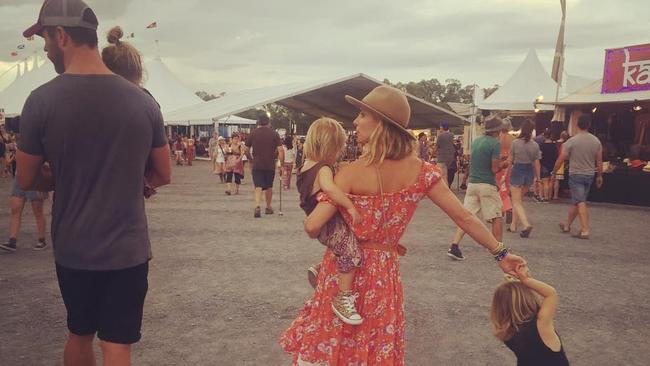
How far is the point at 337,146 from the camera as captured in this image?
122 inches

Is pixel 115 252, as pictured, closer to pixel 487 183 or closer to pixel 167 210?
pixel 487 183

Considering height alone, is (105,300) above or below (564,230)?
above

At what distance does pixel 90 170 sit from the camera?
78.7 inches

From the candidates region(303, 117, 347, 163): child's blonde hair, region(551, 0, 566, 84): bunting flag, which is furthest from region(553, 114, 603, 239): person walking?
region(551, 0, 566, 84): bunting flag

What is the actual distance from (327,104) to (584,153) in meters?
15.7

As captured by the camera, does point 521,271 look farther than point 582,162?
No

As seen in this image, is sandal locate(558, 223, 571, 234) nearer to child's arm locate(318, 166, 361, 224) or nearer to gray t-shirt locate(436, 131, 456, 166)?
gray t-shirt locate(436, 131, 456, 166)

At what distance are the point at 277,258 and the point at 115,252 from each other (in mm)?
4405

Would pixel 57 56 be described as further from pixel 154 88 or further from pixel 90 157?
pixel 154 88

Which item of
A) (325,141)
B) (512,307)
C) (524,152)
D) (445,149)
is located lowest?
(512,307)

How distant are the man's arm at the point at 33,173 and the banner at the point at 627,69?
14726 millimetres

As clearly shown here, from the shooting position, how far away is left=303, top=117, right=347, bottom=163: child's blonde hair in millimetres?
3067

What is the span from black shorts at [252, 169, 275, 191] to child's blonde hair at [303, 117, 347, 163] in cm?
638

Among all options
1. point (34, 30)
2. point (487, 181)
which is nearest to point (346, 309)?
point (34, 30)
